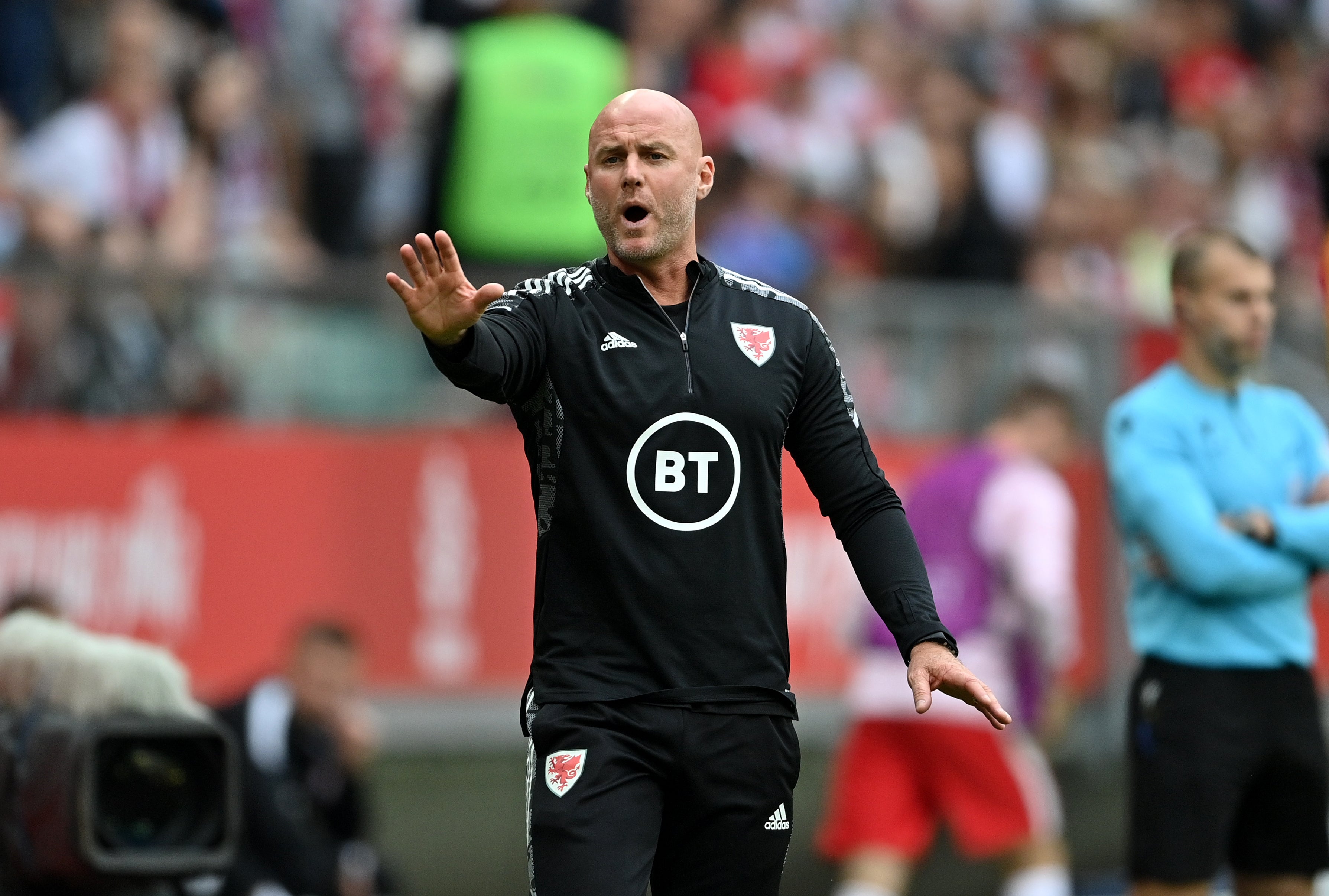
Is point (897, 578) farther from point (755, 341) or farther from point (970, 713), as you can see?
point (970, 713)

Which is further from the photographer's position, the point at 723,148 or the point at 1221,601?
the point at 723,148

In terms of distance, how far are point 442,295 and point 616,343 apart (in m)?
0.56

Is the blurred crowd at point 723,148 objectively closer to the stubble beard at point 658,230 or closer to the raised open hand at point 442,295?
the stubble beard at point 658,230

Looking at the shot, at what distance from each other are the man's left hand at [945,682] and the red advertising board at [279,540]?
471 cm

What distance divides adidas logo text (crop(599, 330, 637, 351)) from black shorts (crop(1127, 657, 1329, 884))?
2.67 metres

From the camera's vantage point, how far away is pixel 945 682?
4664 mm

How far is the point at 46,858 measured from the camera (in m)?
6.02

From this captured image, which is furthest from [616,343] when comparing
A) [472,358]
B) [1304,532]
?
[1304,532]

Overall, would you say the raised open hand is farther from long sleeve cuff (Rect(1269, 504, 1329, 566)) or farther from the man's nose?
long sleeve cuff (Rect(1269, 504, 1329, 566))

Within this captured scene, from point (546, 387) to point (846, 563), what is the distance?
6.25 meters

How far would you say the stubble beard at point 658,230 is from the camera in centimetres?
486

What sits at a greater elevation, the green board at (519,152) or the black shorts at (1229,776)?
the green board at (519,152)

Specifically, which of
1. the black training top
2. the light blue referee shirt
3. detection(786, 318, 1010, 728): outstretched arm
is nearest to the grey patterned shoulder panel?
the black training top

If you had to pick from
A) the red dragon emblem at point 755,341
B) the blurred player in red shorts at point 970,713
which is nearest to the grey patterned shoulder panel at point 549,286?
the red dragon emblem at point 755,341
